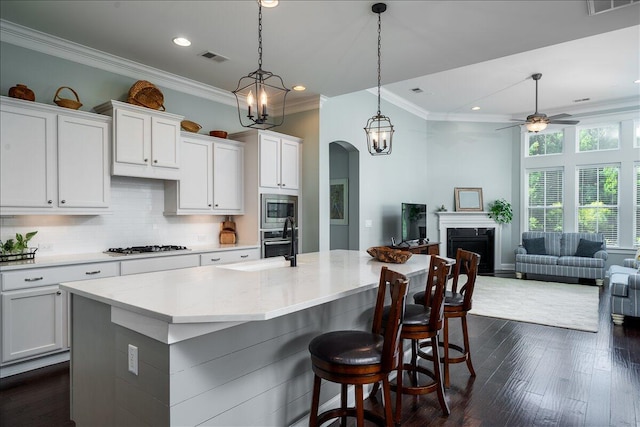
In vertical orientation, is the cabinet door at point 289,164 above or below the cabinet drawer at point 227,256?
above

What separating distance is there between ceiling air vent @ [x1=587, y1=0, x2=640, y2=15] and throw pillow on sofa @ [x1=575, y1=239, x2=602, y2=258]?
5.60 meters

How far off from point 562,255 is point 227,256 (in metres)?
6.82

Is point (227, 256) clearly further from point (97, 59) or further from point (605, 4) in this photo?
point (605, 4)

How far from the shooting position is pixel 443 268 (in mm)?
2377

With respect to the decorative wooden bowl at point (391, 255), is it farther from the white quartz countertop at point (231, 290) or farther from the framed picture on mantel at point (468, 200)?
the framed picture on mantel at point (468, 200)

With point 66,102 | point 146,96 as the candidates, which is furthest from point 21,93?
point 146,96

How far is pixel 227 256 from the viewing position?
465 centimetres

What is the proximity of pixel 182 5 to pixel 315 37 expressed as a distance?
1214mm

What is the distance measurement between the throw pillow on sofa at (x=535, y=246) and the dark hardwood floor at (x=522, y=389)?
391 centimetres

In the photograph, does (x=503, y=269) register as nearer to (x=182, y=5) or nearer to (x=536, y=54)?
(x=536, y=54)

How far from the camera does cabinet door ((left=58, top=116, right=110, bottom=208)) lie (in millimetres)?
3512

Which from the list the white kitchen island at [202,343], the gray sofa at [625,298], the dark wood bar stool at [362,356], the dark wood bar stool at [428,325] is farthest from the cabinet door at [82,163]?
the gray sofa at [625,298]

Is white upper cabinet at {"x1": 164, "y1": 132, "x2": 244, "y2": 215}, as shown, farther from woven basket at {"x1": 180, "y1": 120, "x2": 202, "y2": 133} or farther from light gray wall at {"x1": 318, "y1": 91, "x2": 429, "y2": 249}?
light gray wall at {"x1": 318, "y1": 91, "x2": 429, "y2": 249}

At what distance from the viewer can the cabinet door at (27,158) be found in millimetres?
3191
